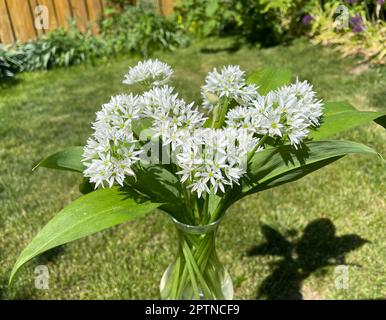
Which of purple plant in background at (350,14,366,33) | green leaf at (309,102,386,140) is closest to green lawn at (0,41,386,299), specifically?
purple plant in background at (350,14,366,33)

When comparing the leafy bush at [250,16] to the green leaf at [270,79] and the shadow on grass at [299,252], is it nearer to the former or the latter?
the shadow on grass at [299,252]

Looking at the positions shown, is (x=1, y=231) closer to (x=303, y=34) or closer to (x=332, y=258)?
(x=332, y=258)

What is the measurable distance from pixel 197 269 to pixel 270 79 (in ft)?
1.73

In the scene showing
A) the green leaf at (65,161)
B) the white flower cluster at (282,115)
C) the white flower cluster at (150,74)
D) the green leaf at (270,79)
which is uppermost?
the white flower cluster at (150,74)

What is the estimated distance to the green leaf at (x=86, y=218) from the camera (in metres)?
0.85

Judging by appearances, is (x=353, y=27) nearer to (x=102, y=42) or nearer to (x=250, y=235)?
(x=102, y=42)

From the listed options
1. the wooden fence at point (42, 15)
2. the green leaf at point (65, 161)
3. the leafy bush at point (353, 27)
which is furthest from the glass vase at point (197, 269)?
the wooden fence at point (42, 15)

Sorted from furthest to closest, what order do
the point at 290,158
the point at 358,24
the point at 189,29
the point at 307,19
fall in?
the point at 189,29, the point at 307,19, the point at 358,24, the point at 290,158

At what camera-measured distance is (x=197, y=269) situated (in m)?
1.01

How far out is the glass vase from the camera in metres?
1.01

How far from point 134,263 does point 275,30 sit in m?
3.69

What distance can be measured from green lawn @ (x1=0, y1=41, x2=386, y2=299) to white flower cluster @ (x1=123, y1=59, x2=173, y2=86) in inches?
47.3

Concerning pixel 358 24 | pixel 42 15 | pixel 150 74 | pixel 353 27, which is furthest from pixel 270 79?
pixel 42 15

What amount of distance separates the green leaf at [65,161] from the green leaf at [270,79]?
48 centimetres
